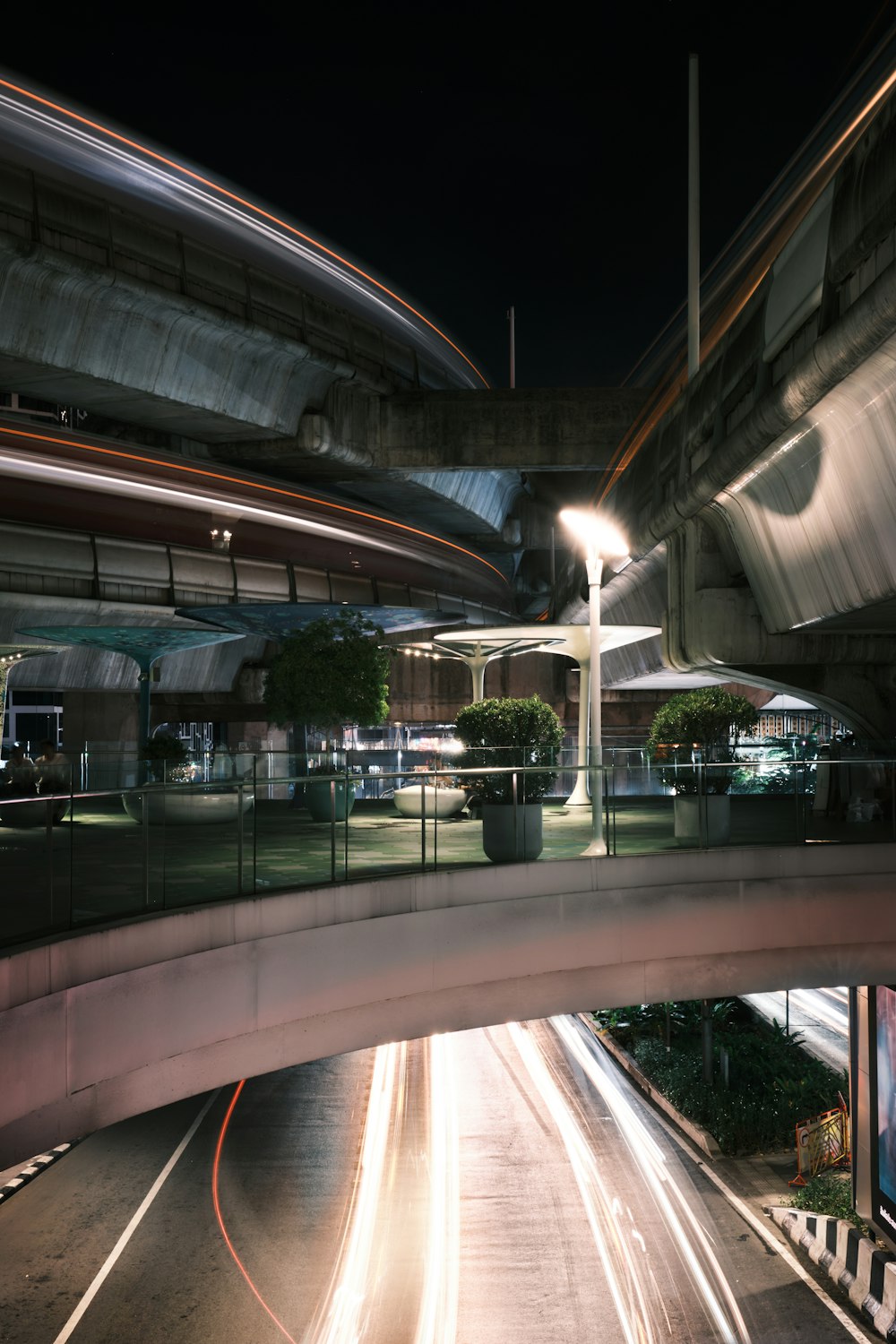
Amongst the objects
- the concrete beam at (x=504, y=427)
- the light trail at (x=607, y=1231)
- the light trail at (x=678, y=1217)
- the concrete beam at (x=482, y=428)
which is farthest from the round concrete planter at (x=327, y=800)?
the concrete beam at (x=504, y=427)

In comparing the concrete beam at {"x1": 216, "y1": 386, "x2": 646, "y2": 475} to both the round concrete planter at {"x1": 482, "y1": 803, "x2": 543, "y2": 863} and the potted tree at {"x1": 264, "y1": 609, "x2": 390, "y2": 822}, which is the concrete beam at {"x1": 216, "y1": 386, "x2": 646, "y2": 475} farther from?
the round concrete planter at {"x1": 482, "y1": 803, "x2": 543, "y2": 863}

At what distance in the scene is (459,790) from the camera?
14297mm

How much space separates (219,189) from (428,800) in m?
24.3

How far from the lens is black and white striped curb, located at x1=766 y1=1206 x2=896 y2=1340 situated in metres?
14.7

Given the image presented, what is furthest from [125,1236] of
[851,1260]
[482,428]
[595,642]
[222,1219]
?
[482,428]

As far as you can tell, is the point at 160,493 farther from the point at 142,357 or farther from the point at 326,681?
the point at 326,681

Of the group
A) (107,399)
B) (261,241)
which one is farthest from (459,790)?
(261,241)

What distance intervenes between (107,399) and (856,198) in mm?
21996

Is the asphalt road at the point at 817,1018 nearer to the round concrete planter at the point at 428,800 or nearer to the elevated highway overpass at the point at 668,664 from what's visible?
the elevated highway overpass at the point at 668,664

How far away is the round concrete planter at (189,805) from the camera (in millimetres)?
11098

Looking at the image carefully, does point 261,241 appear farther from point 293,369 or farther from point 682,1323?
point 682,1323

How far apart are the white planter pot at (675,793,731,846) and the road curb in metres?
8.40

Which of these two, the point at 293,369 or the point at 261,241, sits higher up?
the point at 261,241

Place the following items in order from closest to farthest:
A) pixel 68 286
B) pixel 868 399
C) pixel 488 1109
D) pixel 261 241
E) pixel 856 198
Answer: pixel 856 198 → pixel 868 399 → pixel 488 1109 → pixel 68 286 → pixel 261 241
